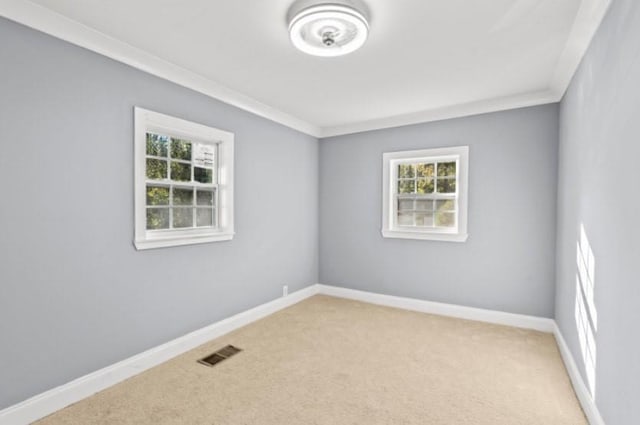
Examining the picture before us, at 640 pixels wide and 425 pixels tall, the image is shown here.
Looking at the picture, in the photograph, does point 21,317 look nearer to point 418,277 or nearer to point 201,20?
point 201,20

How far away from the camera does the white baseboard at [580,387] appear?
1864 mm

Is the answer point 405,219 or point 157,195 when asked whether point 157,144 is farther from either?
point 405,219

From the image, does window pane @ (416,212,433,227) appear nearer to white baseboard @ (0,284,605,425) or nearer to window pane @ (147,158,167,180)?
white baseboard @ (0,284,605,425)

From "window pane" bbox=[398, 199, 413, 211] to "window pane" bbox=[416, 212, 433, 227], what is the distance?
0.51 feet

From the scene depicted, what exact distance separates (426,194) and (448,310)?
1477mm

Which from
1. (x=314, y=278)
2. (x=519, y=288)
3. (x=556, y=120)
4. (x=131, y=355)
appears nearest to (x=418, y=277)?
(x=519, y=288)

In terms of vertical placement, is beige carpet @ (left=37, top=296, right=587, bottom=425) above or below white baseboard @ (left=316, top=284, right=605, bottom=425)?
below

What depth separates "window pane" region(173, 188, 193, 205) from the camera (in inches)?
116

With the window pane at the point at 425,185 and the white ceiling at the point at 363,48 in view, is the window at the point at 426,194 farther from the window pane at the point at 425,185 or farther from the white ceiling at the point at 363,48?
the white ceiling at the point at 363,48

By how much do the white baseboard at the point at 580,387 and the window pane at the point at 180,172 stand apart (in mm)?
3477

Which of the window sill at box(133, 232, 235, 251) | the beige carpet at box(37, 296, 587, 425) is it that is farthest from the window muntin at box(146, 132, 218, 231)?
the beige carpet at box(37, 296, 587, 425)

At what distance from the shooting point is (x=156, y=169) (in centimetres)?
277

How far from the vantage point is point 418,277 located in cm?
407

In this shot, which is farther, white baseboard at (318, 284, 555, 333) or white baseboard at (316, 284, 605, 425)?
white baseboard at (318, 284, 555, 333)
